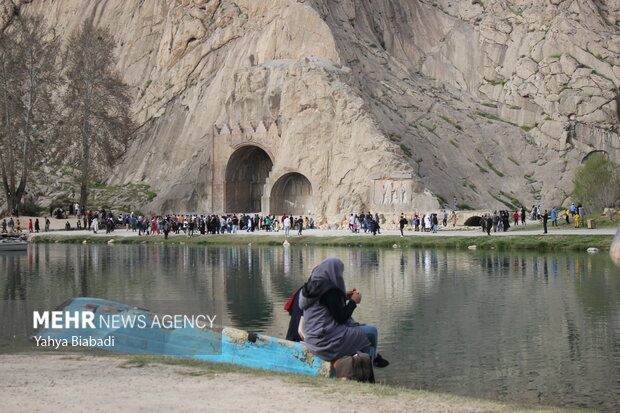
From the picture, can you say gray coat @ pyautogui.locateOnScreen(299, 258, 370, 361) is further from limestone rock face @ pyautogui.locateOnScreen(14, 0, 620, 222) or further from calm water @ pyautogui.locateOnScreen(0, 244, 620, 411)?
limestone rock face @ pyautogui.locateOnScreen(14, 0, 620, 222)

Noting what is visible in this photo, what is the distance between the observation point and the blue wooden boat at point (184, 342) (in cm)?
1195

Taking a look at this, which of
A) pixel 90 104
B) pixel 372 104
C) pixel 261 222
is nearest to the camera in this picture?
pixel 261 222

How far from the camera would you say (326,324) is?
38.1ft

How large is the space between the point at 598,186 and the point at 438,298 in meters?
35.1

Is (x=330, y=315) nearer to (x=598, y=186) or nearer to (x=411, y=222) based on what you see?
(x=411, y=222)

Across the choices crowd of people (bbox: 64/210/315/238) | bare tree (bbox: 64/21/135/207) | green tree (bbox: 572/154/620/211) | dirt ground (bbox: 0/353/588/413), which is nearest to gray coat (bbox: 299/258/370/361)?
dirt ground (bbox: 0/353/588/413)

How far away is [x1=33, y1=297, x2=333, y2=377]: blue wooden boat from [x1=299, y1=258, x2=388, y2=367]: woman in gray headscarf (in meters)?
0.24

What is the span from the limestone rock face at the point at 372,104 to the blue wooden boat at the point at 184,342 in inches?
1803

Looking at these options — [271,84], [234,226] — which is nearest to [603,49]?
[271,84]

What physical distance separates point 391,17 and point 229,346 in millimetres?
74270

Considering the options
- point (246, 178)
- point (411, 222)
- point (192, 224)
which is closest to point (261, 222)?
point (192, 224)

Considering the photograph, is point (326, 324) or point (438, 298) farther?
point (438, 298)

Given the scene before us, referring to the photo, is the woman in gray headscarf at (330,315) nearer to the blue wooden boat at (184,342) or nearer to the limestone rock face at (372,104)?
the blue wooden boat at (184,342)

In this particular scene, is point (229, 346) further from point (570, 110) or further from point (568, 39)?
point (568, 39)
